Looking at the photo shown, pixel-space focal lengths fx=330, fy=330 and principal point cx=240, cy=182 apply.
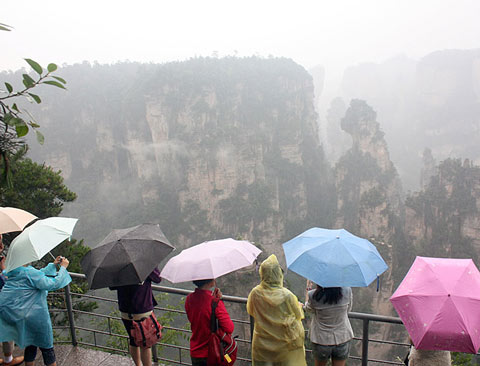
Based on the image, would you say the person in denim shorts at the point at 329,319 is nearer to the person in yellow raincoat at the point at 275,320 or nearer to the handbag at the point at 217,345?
the person in yellow raincoat at the point at 275,320

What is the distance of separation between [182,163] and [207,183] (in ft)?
17.2

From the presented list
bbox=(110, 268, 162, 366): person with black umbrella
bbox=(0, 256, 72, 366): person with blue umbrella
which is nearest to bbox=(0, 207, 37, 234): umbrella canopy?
bbox=(0, 256, 72, 366): person with blue umbrella

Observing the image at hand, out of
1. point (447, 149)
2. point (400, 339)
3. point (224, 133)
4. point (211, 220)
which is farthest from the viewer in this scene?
point (447, 149)

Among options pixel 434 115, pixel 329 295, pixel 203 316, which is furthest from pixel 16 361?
pixel 434 115

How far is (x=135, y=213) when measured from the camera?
35.6 m

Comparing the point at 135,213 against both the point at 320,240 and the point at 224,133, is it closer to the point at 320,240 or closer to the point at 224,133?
the point at 224,133

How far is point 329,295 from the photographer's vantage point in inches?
107

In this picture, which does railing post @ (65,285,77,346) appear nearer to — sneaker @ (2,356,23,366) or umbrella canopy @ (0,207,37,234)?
sneaker @ (2,356,23,366)

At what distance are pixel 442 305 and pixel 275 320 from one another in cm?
113

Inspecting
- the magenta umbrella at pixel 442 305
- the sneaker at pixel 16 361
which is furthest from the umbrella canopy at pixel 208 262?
the sneaker at pixel 16 361

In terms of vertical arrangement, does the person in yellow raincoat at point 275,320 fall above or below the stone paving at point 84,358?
above

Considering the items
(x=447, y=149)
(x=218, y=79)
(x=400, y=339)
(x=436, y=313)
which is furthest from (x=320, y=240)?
(x=447, y=149)

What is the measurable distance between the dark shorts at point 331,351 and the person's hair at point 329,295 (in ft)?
1.40

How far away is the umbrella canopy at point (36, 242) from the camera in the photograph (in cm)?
288
